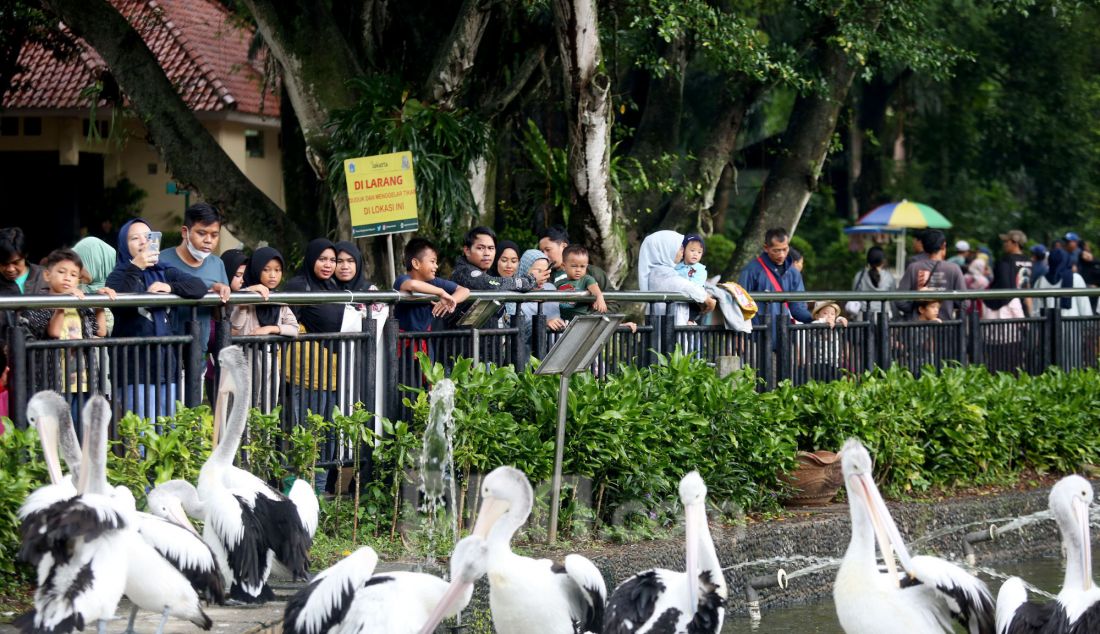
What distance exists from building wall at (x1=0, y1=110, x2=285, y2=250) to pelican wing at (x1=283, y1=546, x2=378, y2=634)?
20.0m

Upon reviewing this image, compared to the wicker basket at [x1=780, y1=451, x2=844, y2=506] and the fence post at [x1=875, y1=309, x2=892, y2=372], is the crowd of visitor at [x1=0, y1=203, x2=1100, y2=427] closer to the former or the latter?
the fence post at [x1=875, y1=309, x2=892, y2=372]

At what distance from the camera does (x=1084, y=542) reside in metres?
6.45

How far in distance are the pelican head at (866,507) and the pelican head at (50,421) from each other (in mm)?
3275

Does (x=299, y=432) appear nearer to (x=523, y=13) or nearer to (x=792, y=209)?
(x=523, y=13)

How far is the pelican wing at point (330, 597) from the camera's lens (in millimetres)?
5758

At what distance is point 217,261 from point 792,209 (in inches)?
393

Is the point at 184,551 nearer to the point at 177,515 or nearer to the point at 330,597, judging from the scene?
the point at 177,515

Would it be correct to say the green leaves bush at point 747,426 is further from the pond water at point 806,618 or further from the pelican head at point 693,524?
the pelican head at point 693,524

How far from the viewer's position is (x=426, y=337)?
927 cm

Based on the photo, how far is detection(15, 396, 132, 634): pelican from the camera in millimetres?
5695

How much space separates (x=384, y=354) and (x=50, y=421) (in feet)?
9.37

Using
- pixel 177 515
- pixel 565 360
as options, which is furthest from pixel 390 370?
pixel 177 515

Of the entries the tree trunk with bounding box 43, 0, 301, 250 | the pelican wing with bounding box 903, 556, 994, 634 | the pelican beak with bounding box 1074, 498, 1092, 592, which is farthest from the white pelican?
the tree trunk with bounding box 43, 0, 301, 250

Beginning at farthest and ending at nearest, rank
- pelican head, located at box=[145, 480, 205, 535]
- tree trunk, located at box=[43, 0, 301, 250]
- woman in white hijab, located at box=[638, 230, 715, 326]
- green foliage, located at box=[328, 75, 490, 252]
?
tree trunk, located at box=[43, 0, 301, 250], green foliage, located at box=[328, 75, 490, 252], woman in white hijab, located at box=[638, 230, 715, 326], pelican head, located at box=[145, 480, 205, 535]
